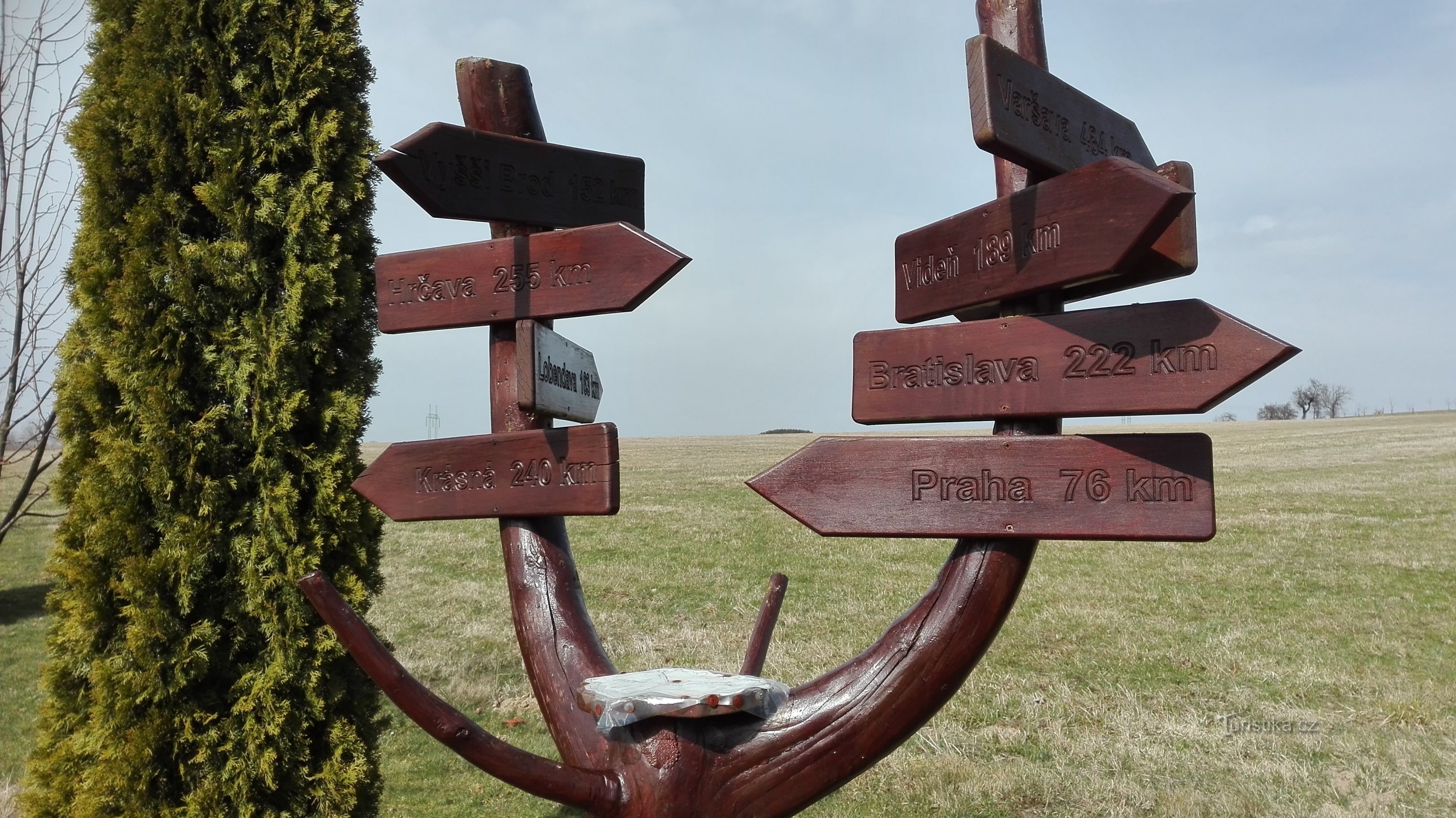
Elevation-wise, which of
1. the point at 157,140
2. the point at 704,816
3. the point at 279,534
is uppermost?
the point at 157,140

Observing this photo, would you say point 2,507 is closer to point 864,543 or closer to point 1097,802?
point 864,543

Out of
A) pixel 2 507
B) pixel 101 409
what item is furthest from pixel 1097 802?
pixel 2 507

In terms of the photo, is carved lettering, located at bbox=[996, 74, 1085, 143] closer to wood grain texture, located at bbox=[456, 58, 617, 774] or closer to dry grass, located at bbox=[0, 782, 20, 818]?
wood grain texture, located at bbox=[456, 58, 617, 774]

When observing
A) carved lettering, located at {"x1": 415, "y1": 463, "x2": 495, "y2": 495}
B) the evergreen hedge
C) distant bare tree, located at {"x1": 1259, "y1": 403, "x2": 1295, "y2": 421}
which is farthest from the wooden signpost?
distant bare tree, located at {"x1": 1259, "y1": 403, "x2": 1295, "y2": 421}

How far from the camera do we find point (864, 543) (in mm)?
13961

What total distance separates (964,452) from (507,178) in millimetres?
1658

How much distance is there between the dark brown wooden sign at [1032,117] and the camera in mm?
2123

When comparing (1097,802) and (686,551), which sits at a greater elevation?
(686,551)

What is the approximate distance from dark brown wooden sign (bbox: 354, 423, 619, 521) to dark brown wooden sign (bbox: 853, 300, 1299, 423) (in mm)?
809

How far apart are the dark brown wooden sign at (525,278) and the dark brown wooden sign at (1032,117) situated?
0.95 m

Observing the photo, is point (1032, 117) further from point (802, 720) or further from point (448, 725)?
point (448, 725)

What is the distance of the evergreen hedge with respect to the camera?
12.7ft

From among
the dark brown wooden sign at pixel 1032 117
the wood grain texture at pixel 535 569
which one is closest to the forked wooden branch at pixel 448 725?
the wood grain texture at pixel 535 569

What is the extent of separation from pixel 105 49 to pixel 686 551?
1005 cm
